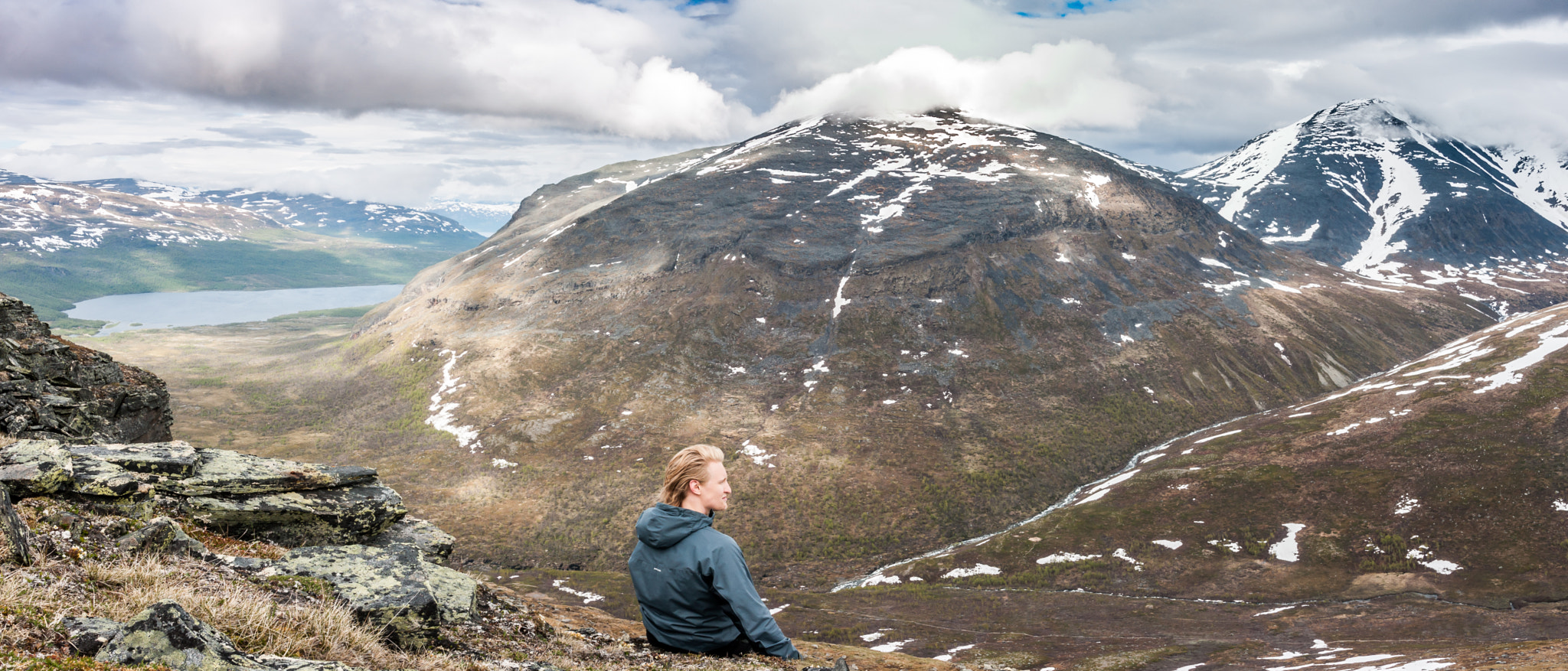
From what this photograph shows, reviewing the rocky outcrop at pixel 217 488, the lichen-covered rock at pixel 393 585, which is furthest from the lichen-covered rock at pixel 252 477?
the lichen-covered rock at pixel 393 585

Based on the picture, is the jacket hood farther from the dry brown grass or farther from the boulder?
the boulder

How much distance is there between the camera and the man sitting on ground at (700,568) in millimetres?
9117

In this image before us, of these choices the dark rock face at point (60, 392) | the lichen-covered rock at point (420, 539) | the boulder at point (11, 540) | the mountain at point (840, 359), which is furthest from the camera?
the mountain at point (840, 359)

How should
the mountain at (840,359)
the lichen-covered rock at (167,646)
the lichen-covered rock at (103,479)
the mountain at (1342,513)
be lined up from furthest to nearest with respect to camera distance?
1. the mountain at (840,359)
2. the mountain at (1342,513)
3. the lichen-covered rock at (103,479)
4. the lichen-covered rock at (167,646)

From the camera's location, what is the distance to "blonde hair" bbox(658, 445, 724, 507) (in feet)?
30.1

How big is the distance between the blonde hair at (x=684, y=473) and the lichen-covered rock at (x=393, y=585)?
4233 millimetres

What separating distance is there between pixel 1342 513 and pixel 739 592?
106 meters

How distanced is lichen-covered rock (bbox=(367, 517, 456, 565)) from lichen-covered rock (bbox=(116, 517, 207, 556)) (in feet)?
16.9

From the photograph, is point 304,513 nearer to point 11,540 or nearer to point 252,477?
point 252,477

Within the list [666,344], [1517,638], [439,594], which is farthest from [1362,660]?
[666,344]

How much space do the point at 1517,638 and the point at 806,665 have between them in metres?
77.5

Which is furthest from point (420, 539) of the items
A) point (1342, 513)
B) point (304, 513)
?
point (1342, 513)

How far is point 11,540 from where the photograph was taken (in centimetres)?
862

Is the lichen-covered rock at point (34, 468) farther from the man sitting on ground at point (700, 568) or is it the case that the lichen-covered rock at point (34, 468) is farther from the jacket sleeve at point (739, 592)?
the jacket sleeve at point (739, 592)
